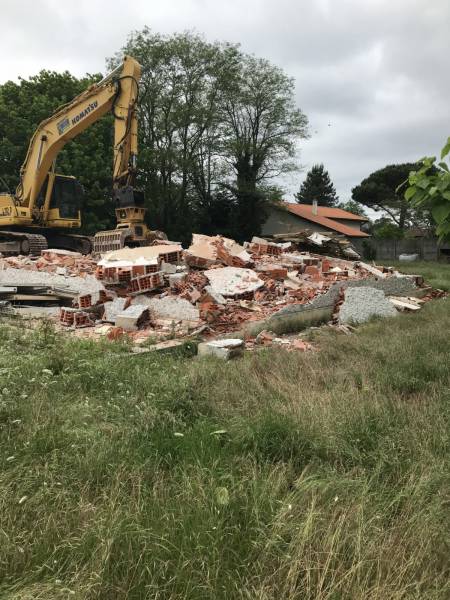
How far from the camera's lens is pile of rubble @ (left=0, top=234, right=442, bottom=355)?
862 cm

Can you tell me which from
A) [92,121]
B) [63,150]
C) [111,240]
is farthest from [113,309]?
[63,150]

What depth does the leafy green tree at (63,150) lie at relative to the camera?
2644 centimetres

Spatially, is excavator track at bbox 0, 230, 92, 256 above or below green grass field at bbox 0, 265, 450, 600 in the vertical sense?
above

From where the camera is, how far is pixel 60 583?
1.86m

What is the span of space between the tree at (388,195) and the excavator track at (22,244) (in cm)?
4003

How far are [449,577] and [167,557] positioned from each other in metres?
1.16

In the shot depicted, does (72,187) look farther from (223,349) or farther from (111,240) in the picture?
(223,349)

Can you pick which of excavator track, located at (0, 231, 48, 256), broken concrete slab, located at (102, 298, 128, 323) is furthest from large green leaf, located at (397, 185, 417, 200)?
excavator track, located at (0, 231, 48, 256)

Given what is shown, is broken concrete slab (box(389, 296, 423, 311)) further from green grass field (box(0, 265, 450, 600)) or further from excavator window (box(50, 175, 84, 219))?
excavator window (box(50, 175, 84, 219))

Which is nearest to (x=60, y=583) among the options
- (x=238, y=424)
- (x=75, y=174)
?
(x=238, y=424)

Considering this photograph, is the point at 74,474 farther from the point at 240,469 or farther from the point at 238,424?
the point at 238,424

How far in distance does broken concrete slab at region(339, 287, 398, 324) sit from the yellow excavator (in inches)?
250

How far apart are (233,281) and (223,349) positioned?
4188 mm

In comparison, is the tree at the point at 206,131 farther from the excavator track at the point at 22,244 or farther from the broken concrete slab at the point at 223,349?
the broken concrete slab at the point at 223,349
